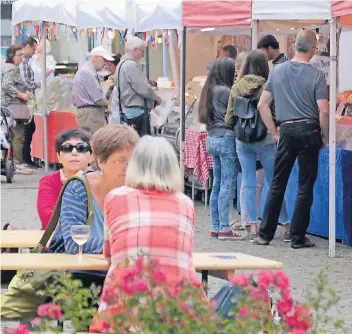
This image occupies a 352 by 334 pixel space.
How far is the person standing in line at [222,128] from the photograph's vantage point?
1086cm

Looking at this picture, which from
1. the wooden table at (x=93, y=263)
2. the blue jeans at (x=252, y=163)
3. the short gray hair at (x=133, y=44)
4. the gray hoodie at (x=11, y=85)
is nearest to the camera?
the wooden table at (x=93, y=263)

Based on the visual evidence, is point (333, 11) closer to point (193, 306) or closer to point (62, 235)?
point (62, 235)

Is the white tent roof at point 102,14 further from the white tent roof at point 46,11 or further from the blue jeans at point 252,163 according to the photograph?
the blue jeans at point 252,163

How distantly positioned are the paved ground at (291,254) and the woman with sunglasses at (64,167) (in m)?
1.45

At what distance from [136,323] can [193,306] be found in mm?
188

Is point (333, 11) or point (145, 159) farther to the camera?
point (333, 11)

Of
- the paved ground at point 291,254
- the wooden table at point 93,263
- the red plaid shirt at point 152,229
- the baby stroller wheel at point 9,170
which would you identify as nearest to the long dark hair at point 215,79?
the paved ground at point 291,254

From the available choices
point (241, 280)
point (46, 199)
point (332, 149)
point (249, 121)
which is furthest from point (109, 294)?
point (249, 121)

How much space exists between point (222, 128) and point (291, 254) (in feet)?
4.81

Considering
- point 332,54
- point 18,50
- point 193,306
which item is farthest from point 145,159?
point 18,50

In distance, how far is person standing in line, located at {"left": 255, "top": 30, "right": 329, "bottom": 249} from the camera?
393 inches

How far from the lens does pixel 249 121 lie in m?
10.5

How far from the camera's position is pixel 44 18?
17391 millimetres

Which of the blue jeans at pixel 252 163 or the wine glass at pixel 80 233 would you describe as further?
the blue jeans at pixel 252 163
